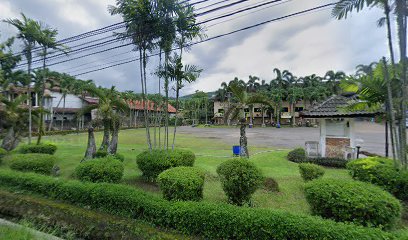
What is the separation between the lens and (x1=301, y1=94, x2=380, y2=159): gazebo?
11.3 m

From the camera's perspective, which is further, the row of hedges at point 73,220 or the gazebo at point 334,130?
the gazebo at point 334,130

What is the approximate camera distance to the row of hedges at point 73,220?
4.68 m

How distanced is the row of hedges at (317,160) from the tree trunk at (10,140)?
1697cm

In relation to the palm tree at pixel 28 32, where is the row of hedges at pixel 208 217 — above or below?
below

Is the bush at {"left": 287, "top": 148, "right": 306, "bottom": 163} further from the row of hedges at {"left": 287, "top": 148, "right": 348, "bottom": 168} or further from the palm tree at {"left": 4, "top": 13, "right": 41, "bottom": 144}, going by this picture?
the palm tree at {"left": 4, "top": 13, "right": 41, "bottom": 144}

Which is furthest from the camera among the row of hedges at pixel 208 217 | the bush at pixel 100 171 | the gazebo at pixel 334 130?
the gazebo at pixel 334 130

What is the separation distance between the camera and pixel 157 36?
861 cm

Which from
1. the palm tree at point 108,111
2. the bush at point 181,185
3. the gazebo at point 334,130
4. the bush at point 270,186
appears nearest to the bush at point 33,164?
the palm tree at point 108,111

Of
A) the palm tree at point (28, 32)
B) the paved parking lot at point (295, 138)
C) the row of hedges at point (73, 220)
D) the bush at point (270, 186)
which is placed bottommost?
the row of hedges at point (73, 220)

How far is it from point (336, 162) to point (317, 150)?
1.35m

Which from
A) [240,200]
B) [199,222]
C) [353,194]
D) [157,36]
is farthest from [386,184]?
[157,36]

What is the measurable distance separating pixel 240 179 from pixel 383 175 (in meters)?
3.55

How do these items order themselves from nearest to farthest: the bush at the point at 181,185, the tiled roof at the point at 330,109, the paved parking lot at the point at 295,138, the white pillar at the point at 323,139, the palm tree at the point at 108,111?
the bush at the point at 181,185 → the palm tree at the point at 108,111 → the tiled roof at the point at 330,109 → the white pillar at the point at 323,139 → the paved parking lot at the point at 295,138

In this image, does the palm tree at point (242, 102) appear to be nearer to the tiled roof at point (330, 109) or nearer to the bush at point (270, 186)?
the bush at point (270, 186)
